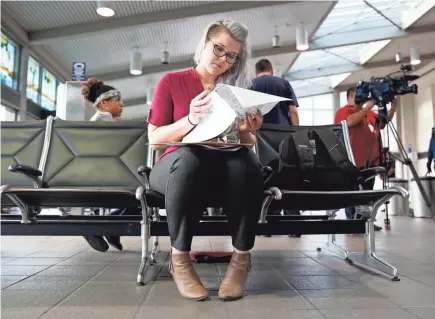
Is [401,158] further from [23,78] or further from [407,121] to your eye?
[407,121]

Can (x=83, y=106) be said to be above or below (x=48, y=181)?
above

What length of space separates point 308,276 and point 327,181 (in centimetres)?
47

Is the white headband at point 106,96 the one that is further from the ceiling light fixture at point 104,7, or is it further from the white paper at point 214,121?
the ceiling light fixture at point 104,7

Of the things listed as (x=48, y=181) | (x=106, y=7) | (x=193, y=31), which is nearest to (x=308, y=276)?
(x=48, y=181)

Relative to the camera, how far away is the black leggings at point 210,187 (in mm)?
1434

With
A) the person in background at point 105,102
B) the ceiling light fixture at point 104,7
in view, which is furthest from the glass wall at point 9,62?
the person in background at point 105,102

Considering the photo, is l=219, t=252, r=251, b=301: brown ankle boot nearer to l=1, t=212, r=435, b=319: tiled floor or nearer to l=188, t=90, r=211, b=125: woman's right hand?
l=1, t=212, r=435, b=319: tiled floor

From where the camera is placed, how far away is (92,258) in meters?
2.40

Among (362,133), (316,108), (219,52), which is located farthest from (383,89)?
(316,108)

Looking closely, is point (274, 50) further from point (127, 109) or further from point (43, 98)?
point (127, 109)

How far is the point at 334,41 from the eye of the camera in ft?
28.9

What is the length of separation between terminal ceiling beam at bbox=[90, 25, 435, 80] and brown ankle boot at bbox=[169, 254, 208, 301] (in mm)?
7894

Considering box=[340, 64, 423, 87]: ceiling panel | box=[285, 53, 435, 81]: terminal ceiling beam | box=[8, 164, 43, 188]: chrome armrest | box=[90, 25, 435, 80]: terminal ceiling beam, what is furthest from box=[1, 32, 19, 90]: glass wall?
box=[340, 64, 423, 87]: ceiling panel

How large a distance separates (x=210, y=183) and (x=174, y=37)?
23.6 feet
